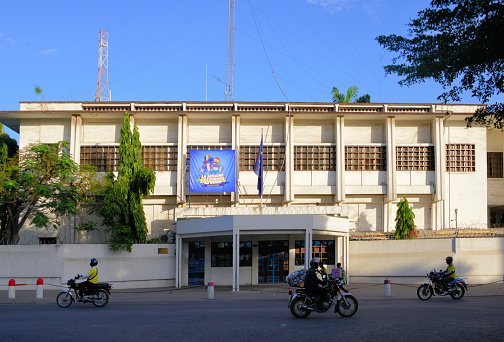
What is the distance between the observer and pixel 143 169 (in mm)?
31766

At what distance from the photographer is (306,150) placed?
1420 inches

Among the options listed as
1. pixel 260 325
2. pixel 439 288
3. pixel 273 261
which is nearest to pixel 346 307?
pixel 260 325

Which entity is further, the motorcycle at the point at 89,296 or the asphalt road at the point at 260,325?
the motorcycle at the point at 89,296

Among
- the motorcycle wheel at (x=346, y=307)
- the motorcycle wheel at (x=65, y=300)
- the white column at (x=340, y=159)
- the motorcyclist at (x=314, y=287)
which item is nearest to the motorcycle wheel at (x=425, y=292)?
the motorcycle wheel at (x=346, y=307)

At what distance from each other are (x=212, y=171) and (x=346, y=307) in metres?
20.4

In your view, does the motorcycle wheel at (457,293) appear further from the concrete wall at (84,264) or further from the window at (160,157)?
the window at (160,157)

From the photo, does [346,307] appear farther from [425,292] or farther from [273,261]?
[273,261]

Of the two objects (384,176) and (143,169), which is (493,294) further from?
(143,169)

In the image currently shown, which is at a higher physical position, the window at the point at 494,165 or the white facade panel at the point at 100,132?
the white facade panel at the point at 100,132

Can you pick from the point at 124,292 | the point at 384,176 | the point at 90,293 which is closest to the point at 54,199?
Answer: the point at 124,292

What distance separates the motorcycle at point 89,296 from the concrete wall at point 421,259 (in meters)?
17.1

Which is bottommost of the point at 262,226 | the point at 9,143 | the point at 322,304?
the point at 322,304

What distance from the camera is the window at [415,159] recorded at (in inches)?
1425

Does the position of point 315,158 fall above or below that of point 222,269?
above
